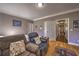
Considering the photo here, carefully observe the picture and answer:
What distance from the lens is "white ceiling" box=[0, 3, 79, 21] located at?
1783 millimetres

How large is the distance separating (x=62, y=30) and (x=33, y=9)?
60 centimetres

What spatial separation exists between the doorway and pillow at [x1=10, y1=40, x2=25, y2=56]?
0.60 m

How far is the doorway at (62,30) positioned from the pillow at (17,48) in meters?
0.60

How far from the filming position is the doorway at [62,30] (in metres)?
1.85

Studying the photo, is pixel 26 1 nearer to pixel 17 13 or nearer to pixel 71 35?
pixel 17 13

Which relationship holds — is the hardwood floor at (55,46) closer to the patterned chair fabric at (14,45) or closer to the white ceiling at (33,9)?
the patterned chair fabric at (14,45)

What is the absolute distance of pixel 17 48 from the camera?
5.85 ft

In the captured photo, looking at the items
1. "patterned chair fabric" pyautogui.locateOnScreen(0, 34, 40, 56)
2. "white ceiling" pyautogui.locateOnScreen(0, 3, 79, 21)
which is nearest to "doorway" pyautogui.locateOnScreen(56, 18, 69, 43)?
"white ceiling" pyautogui.locateOnScreen(0, 3, 79, 21)

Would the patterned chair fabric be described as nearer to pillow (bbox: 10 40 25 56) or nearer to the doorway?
pillow (bbox: 10 40 25 56)

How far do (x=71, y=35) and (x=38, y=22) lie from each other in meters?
0.60

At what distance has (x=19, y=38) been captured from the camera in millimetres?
1839

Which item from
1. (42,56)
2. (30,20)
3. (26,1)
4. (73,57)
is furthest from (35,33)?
(73,57)

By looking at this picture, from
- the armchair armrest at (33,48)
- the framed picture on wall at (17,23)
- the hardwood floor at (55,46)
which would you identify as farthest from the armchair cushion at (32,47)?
the framed picture on wall at (17,23)

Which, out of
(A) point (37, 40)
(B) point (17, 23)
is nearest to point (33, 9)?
(B) point (17, 23)
